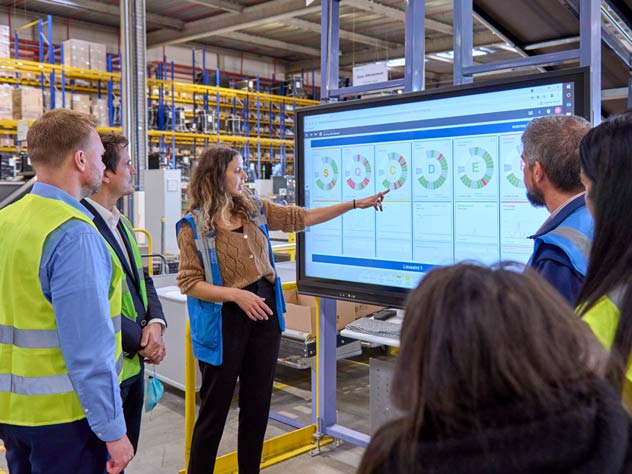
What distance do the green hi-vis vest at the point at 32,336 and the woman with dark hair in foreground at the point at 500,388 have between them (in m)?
1.34

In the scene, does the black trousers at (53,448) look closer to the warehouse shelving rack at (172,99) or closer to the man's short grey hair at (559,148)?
the man's short grey hair at (559,148)

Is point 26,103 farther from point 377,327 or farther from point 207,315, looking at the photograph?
point 377,327

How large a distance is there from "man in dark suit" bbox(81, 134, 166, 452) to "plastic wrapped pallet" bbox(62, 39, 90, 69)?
825cm

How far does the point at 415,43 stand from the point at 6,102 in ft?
26.5

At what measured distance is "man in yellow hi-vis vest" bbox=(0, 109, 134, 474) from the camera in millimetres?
1789

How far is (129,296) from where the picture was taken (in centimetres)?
235

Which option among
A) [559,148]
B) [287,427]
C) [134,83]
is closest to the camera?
[559,148]

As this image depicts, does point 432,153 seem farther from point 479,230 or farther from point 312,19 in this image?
point 312,19

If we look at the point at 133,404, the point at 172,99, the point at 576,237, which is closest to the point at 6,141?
the point at 172,99

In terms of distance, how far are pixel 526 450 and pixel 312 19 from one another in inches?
493

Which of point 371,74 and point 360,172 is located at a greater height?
point 371,74

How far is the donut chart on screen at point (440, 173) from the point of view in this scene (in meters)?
2.53

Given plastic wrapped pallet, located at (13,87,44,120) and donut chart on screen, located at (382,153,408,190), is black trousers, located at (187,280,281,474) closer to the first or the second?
donut chart on screen, located at (382,153,408,190)

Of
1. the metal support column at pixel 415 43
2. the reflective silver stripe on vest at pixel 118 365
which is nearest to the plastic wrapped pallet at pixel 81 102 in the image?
the metal support column at pixel 415 43
